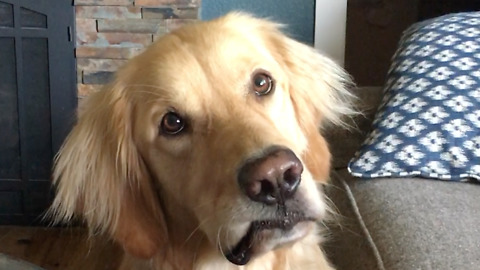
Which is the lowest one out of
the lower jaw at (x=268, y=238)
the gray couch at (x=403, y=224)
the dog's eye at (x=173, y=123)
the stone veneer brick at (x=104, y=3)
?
the gray couch at (x=403, y=224)

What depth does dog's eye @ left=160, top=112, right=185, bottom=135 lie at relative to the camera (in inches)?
47.8

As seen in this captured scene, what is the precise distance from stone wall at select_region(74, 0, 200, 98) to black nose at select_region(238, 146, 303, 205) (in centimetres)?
171

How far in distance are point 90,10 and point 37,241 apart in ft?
3.19

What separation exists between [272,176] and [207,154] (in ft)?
0.61

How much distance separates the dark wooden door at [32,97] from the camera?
2693mm

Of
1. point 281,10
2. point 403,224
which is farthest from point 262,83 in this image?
point 281,10

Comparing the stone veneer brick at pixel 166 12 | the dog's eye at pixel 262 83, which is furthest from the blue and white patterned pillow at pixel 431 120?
the stone veneer brick at pixel 166 12

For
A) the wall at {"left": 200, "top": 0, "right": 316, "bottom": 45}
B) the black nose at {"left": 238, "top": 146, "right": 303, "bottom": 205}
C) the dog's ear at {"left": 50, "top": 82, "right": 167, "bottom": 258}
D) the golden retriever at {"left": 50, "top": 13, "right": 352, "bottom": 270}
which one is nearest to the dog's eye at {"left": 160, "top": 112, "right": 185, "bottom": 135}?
the golden retriever at {"left": 50, "top": 13, "right": 352, "bottom": 270}

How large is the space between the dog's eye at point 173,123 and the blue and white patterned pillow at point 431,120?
56 centimetres

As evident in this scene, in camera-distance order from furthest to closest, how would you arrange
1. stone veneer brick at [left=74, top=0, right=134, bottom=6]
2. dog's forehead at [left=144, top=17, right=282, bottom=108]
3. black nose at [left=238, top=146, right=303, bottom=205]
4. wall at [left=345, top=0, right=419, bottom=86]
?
1. wall at [left=345, top=0, right=419, bottom=86]
2. stone veneer brick at [left=74, top=0, right=134, bottom=6]
3. dog's forehead at [left=144, top=17, right=282, bottom=108]
4. black nose at [left=238, top=146, right=303, bottom=205]

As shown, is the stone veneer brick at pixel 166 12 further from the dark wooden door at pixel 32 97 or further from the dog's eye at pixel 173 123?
the dog's eye at pixel 173 123

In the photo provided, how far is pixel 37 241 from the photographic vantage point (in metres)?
2.83

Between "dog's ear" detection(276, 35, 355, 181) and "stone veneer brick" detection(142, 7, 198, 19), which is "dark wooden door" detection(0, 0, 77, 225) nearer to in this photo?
"stone veneer brick" detection(142, 7, 198, 19)

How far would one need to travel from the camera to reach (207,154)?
1.16 meters
